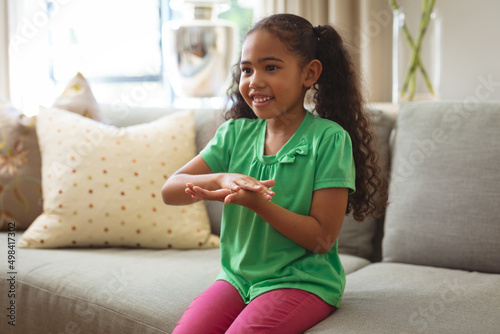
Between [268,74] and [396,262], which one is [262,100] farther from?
[396,262]

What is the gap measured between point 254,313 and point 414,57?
5.04 ft

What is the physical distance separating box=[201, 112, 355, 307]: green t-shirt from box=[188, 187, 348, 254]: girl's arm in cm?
2

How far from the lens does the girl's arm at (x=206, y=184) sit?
1166 mm

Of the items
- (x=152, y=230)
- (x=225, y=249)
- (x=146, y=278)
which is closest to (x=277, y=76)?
(x=225, y=249)

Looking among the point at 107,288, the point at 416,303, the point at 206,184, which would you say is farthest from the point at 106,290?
the point at 416,303

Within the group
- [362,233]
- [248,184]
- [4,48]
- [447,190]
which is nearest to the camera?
[248,184]

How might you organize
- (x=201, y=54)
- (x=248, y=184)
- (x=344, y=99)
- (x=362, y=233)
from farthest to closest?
(x=201, y=54), (x=362, y=233), (x=344, y=99), (x=248, y=184)

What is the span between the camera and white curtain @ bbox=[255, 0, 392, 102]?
2.64m

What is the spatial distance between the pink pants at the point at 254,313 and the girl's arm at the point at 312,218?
0.12 meters

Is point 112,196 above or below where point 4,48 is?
below

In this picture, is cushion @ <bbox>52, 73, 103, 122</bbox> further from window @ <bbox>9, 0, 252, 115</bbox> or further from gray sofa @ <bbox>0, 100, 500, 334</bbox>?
window @ <bbox>9, 0, 252, 115</bbox>

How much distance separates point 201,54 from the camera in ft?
9.25

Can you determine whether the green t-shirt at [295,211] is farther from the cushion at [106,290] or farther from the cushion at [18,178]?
the cushion at [18,178]

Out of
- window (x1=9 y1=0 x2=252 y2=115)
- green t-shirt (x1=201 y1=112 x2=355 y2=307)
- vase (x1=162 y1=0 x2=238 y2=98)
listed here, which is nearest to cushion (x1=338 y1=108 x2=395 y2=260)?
green t-shirt (x1=201 y1=112 x2=355 y2=307)
